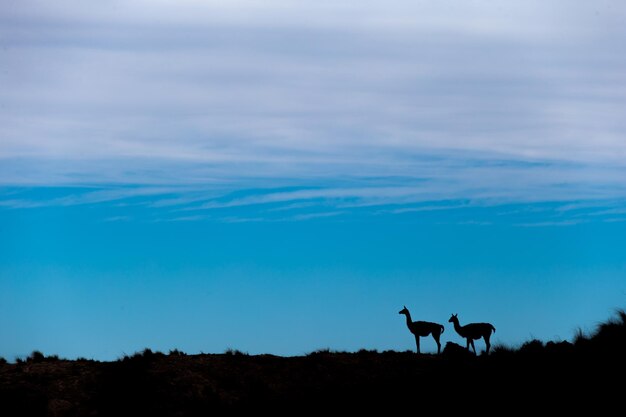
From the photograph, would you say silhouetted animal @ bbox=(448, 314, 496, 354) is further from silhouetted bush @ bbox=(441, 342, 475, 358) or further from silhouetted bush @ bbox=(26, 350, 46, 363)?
silhouetted bush @ bbox=(26, 350, 46, 363)

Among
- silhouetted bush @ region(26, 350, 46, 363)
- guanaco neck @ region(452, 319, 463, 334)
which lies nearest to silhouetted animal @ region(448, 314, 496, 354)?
guanaco neck @ region(452, 319, 463, 334)

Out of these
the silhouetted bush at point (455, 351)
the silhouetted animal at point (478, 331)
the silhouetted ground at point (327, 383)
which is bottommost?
the silhouetted ground at point (327, 383)

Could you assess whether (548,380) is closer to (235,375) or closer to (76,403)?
(235,375)

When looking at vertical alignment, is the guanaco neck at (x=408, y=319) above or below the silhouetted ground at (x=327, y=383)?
above

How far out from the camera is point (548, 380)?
3309 centimetres

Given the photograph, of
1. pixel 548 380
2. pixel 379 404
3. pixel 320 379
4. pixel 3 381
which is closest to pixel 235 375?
pixel 320 379

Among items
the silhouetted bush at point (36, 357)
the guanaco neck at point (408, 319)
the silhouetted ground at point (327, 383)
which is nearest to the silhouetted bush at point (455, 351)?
the silhouetted ground at point (327, 383)

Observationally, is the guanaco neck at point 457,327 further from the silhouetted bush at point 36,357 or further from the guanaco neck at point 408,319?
the silhouetted bush at point 36,357

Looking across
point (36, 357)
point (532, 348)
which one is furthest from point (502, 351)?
point (36, 357)

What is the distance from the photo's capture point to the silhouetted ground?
104 ft

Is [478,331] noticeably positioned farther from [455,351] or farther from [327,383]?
[327,383]

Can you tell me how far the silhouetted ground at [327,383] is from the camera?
31828mm

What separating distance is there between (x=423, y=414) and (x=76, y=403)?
11.0 m

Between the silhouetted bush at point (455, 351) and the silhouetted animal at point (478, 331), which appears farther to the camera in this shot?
the silhouetted animal at point (478, 331)
